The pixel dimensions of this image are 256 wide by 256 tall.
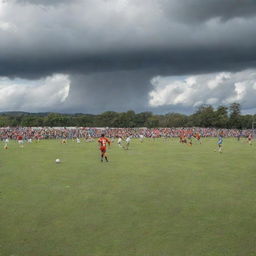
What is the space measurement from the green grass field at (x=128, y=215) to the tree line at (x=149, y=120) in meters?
107

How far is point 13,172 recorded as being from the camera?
67.1 feet

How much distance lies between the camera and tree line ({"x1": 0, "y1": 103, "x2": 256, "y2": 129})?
121562 millimetres

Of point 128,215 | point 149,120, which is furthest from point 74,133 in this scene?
point 149,120

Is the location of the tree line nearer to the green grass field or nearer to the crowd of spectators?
the crowd of spectators

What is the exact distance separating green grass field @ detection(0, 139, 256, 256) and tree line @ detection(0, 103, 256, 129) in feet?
350

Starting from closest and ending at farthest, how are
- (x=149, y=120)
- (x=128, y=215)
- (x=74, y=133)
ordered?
(x=128, y=215) → (x=74, y=133) → (x=149, y=120)

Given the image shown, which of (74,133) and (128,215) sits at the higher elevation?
(74,133)

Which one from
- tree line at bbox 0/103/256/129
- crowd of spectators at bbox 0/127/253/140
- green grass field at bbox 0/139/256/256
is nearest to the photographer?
green grass field at bbox 0/139/256/256

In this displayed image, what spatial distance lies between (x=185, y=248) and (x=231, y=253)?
3.37 ft

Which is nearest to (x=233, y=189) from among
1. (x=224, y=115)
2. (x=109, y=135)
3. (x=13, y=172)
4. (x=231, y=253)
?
(x=231, y=253)

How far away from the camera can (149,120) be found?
166 meters

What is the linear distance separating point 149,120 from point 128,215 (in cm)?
15607

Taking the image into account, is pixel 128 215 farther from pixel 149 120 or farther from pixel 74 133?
pixel 149 120

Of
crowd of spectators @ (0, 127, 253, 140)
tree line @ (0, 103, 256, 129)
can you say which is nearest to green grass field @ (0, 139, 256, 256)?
crowd of spectators @ (0, 127, 253, 140)
